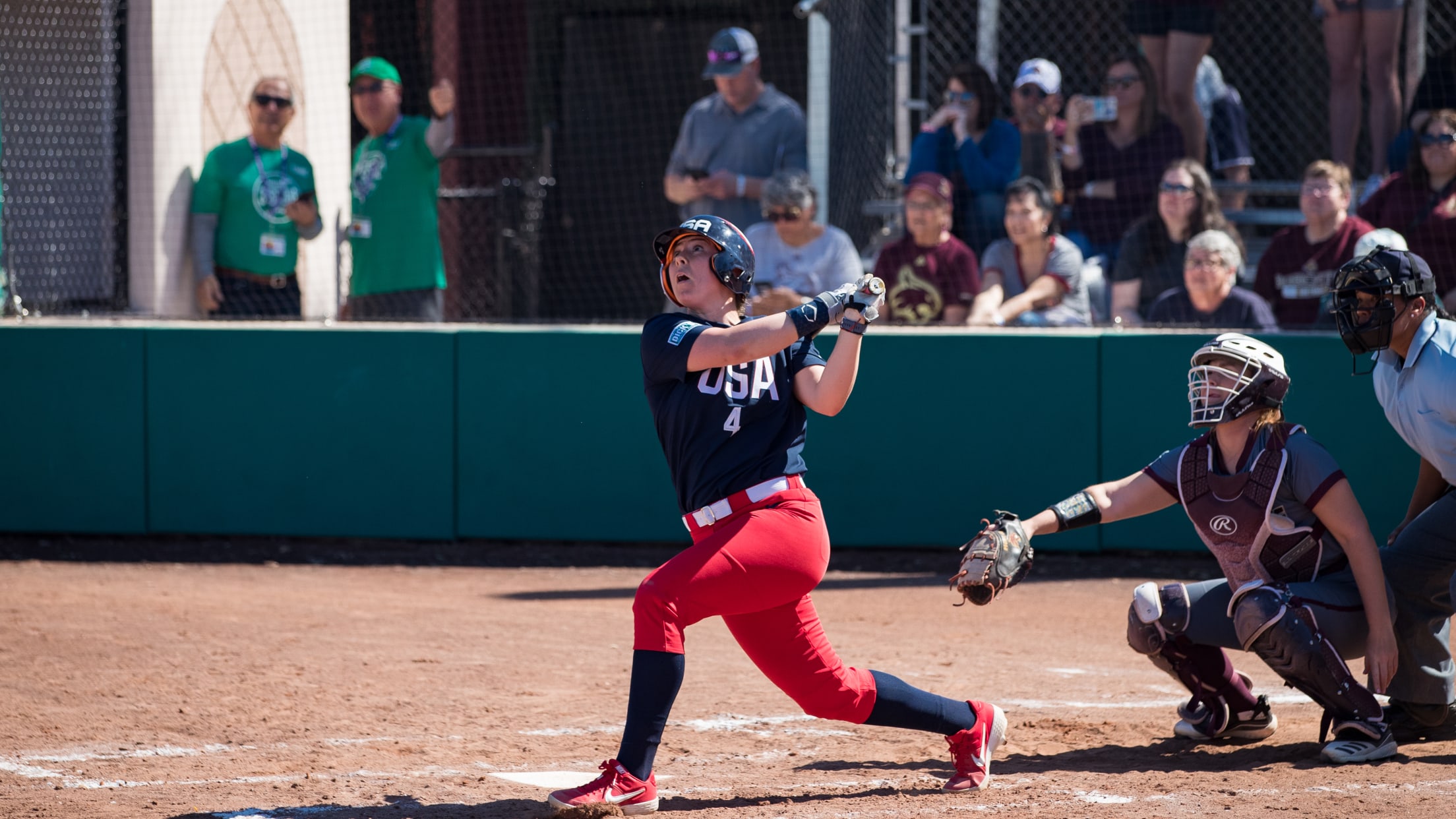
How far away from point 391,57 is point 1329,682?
8.36 m

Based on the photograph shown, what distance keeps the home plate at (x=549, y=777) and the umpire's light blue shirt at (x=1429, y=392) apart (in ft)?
7.95

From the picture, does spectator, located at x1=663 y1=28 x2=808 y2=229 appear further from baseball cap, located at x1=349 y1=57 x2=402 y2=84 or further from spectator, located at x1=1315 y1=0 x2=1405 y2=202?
spectator, located at x1=1315 y1=0 x2=1405 y2=202

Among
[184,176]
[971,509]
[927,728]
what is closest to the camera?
Answer: [927,728]

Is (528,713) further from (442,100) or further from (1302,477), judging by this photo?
(442,100)

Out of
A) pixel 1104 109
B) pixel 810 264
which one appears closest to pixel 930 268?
pixel 810 264

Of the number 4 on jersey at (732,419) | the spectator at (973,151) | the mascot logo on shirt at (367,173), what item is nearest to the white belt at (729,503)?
the number 4 on jersey at (732,419)

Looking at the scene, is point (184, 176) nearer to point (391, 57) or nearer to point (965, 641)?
point (391, 57)

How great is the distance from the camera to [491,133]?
511 inches

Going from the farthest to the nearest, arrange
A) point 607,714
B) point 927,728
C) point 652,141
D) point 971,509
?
point 652,141, point 971,509, point 607,714, point 927,728

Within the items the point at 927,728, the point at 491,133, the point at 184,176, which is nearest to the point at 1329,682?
the point at 927,728

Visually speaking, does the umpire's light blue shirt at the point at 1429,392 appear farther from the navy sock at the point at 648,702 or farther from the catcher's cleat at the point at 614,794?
the catcher's cleat at the point at 614,794

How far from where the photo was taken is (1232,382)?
4.36 m

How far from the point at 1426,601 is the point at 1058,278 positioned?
13.0ft

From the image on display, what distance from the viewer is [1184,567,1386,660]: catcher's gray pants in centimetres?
439
